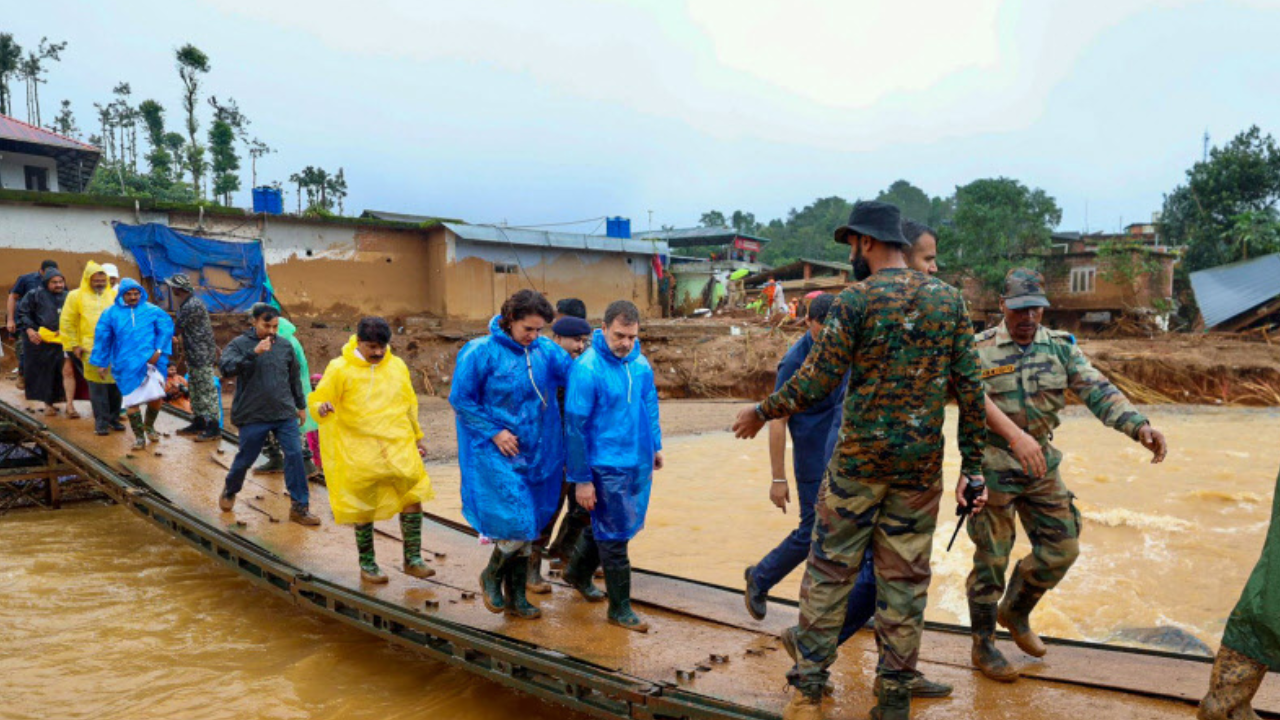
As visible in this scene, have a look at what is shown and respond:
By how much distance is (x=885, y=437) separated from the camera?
2.87 meters

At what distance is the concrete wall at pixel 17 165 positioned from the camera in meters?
24.3

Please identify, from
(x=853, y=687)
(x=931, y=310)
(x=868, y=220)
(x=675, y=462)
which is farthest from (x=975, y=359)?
(x=675, y=462)

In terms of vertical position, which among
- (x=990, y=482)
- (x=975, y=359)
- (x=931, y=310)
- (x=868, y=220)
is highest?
(x=868, y=220)

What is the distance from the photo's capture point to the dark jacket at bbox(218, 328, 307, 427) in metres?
5.81

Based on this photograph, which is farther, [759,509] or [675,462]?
[675,462]

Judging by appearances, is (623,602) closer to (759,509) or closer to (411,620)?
(411,620)

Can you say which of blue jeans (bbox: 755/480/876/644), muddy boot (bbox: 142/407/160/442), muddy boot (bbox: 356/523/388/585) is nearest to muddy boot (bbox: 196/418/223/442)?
muddy boot (bbox: 142/407/160/442)

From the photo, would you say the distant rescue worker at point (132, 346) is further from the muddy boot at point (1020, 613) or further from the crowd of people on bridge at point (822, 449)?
the muddy boot at point (1020, 613)

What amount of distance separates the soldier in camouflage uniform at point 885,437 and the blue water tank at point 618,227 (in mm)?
23809

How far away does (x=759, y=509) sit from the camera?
32.0 feet

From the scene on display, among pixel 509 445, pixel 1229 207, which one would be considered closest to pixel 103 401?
pixel 509 445

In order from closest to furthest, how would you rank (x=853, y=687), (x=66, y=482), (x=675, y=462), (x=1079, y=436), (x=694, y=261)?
(x=853, y=687), (x=66, y=482), (x=675, y=462), (x=1079, y=436), (x=694, y=261)

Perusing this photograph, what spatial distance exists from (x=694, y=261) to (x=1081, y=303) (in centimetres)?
1415

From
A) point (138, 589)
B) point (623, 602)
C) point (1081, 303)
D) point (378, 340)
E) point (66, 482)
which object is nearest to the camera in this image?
point (623, 602)
